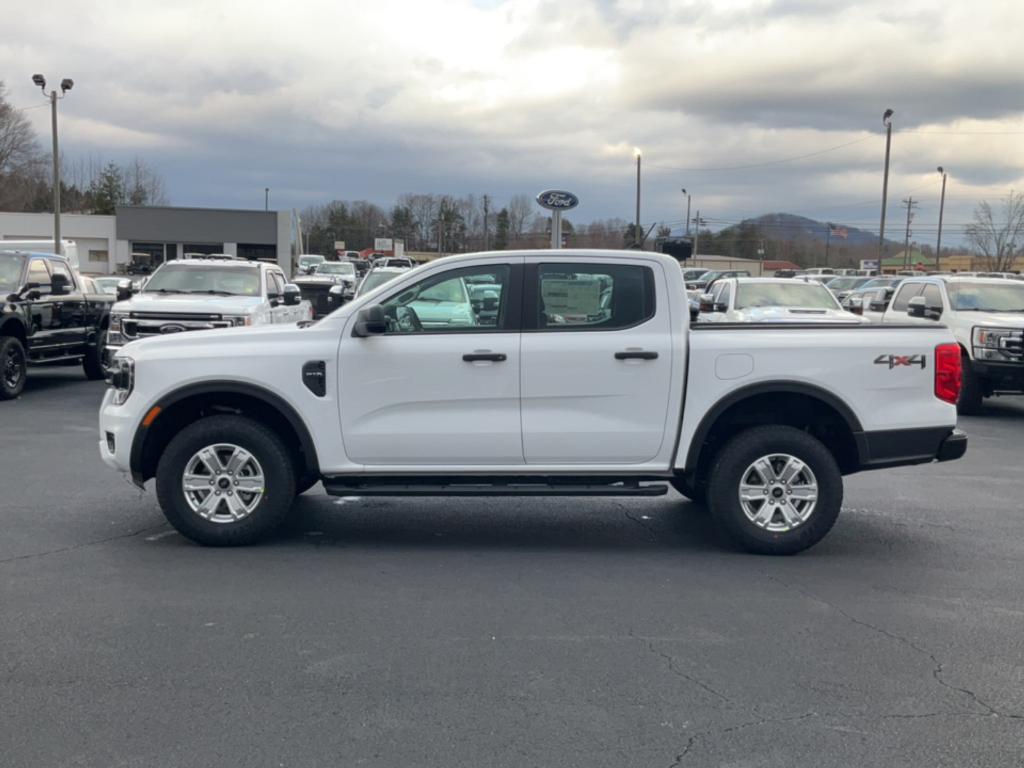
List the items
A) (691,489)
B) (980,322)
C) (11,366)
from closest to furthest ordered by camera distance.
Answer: (691,489) → (980,322) → (11,366)

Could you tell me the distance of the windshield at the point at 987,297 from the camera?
14.4m

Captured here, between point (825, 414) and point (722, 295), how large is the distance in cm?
1158

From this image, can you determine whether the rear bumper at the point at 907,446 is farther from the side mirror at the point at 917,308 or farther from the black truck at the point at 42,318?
the black truck at the point at 42,318

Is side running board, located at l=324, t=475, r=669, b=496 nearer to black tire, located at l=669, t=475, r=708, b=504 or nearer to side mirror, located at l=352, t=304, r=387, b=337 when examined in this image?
black tire, located at l=669, t=475, r=708, b=504

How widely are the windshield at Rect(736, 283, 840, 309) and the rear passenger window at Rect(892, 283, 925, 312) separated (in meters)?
0.91

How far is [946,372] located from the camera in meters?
6.64

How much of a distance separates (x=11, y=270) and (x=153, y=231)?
A: 55.9 meters

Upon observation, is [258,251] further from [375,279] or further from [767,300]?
[767,300]

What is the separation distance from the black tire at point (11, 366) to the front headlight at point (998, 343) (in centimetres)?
1292

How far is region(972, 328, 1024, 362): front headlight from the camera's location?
12922 mm

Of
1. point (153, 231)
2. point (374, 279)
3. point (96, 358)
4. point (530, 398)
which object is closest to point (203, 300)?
point (96, 358)

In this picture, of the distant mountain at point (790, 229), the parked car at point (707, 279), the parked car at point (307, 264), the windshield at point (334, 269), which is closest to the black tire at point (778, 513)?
the parked car at point (707, 279)

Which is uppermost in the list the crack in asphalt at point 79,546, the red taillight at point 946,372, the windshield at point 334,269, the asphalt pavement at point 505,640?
the windshield at point 334,269

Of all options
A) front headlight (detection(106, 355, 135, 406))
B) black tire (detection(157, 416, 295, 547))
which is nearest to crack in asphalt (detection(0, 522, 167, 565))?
black tire (detection(157, 416, 295, 547))
